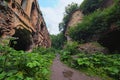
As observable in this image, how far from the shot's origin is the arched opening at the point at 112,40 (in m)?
10.4

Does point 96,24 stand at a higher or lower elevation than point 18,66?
higher

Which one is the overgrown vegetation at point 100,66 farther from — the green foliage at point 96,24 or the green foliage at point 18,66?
the green foliage at point 96,24

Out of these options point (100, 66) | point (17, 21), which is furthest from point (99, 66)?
point (17, 21)

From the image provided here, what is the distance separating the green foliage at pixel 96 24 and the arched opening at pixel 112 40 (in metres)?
0.89

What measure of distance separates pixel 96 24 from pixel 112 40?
4.56 metres

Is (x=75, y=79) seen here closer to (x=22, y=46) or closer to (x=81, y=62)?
(x=81, y=62)

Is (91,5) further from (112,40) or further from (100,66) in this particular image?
(100,66)

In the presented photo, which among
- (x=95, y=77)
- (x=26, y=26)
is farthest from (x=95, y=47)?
(x=95, y=77)

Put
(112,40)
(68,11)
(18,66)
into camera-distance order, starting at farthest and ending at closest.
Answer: (68,11)
(112,40)
(18,66)

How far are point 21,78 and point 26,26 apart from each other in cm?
924

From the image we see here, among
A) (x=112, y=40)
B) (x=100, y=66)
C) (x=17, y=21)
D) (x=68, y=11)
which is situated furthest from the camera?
(x=68, y=11)

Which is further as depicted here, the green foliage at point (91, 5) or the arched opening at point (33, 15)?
the green foliage at point (91, 5)

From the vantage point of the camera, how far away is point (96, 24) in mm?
15344

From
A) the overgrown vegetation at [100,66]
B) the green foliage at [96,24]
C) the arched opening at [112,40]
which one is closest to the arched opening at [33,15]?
the green foliage at [96,24]
